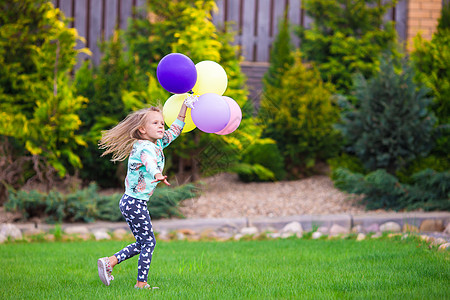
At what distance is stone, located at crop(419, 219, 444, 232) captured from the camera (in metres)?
6.15

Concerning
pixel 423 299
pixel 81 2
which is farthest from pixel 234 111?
pixel 81 2

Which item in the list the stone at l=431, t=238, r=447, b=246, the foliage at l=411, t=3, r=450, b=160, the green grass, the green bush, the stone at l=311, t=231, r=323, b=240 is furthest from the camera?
the green bush

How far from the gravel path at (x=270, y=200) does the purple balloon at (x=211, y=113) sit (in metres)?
3.15

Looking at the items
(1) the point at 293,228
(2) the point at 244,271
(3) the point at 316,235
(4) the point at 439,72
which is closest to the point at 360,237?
(3) the point at 316,235

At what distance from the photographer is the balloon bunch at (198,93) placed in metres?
3.54

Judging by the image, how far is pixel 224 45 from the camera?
28.3 feet

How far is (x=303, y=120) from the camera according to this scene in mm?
8609

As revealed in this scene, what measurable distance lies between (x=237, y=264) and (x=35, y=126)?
14.4ft

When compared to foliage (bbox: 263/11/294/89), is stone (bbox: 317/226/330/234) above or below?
below

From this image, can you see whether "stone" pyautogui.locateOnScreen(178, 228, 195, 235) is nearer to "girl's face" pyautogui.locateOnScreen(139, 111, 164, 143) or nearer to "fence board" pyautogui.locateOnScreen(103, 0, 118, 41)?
"girl's face" pyautogui.locateOnScreen(139, 111, 164, 143)

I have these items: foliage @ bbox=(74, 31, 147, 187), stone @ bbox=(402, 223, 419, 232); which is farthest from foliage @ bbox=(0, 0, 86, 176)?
stone @ bbox=(402, 223, 419, 232)

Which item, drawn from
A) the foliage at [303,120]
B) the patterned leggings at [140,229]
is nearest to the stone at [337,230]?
the foliage at [303,120]

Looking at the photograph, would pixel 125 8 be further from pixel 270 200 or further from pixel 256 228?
pixel 256 228

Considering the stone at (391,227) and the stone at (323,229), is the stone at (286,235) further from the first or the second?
the stone at (391,227)
